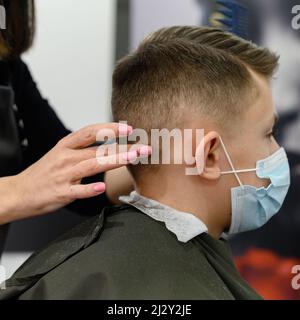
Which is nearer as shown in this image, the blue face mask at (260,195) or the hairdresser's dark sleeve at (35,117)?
the blue face mask at (260,195)

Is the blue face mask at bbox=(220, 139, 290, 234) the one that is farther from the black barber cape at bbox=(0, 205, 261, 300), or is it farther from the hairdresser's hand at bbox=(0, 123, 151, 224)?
the hairdresser's hand at bbox=(0, 123, 151, 224)

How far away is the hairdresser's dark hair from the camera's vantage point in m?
1.55

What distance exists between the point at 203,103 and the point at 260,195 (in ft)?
1.11

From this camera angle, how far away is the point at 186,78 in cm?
127

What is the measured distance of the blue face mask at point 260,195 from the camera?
1333mm

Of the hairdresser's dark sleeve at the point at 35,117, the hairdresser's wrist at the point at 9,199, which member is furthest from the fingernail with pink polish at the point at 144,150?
the hairdresser's dark sleeve at the point at 35,117

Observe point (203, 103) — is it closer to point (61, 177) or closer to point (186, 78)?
point (186, 78)

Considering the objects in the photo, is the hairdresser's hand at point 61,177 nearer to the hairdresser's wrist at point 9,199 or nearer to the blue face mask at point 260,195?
the hairdresser's wrist at point 9,199

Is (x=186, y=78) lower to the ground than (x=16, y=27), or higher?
lower

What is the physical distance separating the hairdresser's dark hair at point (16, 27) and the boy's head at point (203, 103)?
45 cm

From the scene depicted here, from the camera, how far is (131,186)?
61.0 inches

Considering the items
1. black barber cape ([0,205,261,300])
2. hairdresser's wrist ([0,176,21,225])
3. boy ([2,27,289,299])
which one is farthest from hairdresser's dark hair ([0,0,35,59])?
black barber cape ([0,205,261,300])

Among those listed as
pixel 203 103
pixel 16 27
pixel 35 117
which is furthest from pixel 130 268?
pixel 16 27
